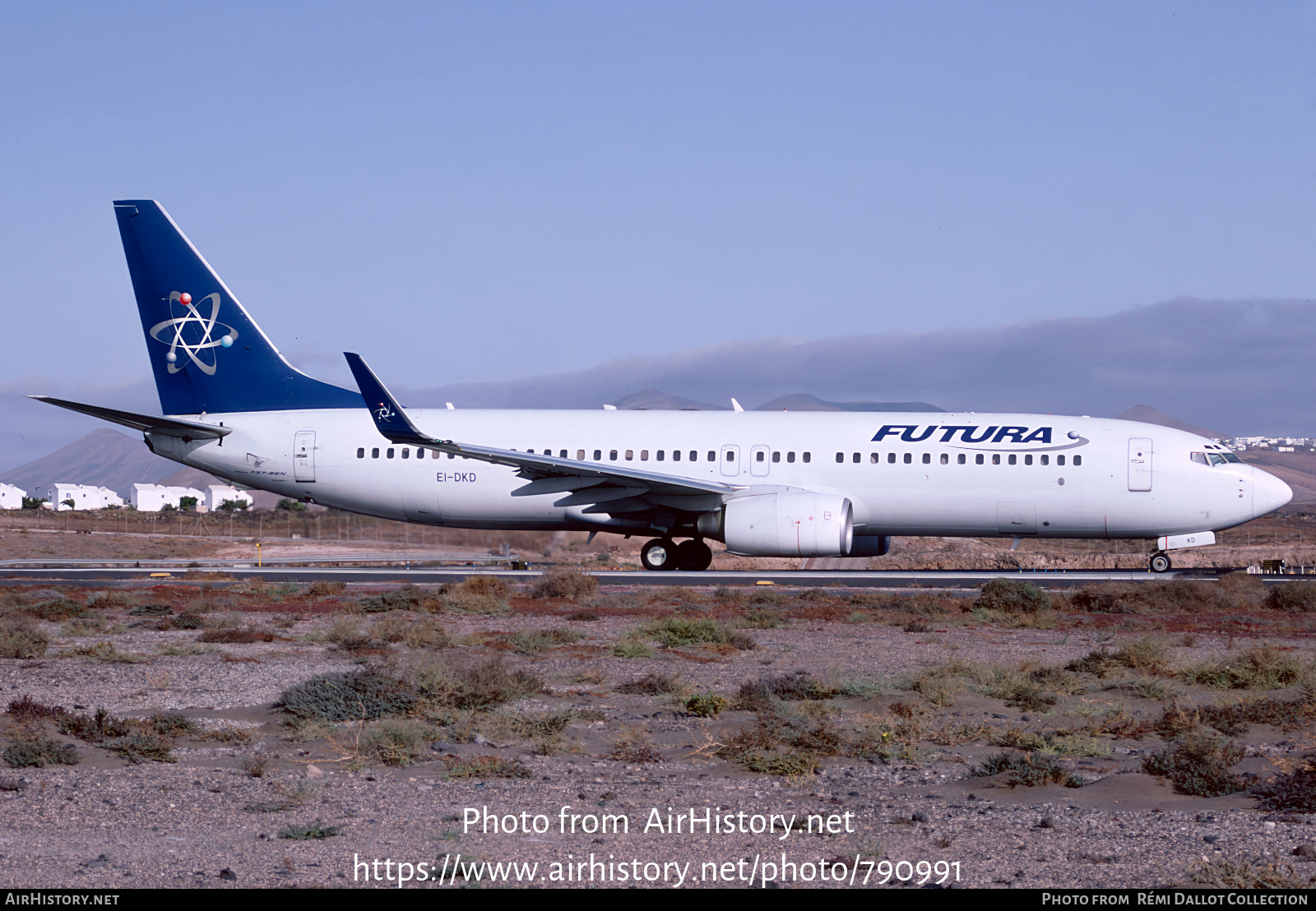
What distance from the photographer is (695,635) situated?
15.1 m

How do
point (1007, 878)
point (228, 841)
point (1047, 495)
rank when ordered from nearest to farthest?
1. point (1007, 878)
2. point (228, 841)
3. point (1047, 495)

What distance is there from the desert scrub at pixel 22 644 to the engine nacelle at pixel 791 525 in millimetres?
13475

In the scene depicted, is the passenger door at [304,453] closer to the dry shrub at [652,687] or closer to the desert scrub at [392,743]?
the dry shrub at [652,687]

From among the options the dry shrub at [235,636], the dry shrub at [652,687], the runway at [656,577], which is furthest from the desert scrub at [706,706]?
the runway at [656,577]

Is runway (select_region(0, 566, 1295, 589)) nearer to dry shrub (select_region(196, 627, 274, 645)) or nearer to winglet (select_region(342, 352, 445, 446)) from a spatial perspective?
winglet (select_region(342, 352, 445, 446))

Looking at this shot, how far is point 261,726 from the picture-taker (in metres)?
9.77

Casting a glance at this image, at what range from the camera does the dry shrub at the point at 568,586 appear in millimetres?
21047

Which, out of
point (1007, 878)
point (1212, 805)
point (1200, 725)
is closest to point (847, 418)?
point (1200, 725)

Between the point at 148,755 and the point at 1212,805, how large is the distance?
23.6 ft

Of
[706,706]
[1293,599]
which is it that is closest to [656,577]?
[1293,599]

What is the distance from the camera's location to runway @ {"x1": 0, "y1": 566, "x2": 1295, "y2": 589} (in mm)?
24391

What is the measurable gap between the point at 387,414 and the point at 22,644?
9141 millimetres

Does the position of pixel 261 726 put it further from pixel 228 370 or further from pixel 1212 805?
pixel 228 370

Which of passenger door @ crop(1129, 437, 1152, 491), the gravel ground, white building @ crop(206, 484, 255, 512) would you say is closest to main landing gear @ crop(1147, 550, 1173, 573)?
passenger door @ crop(1129, 437, 1152, 491)
